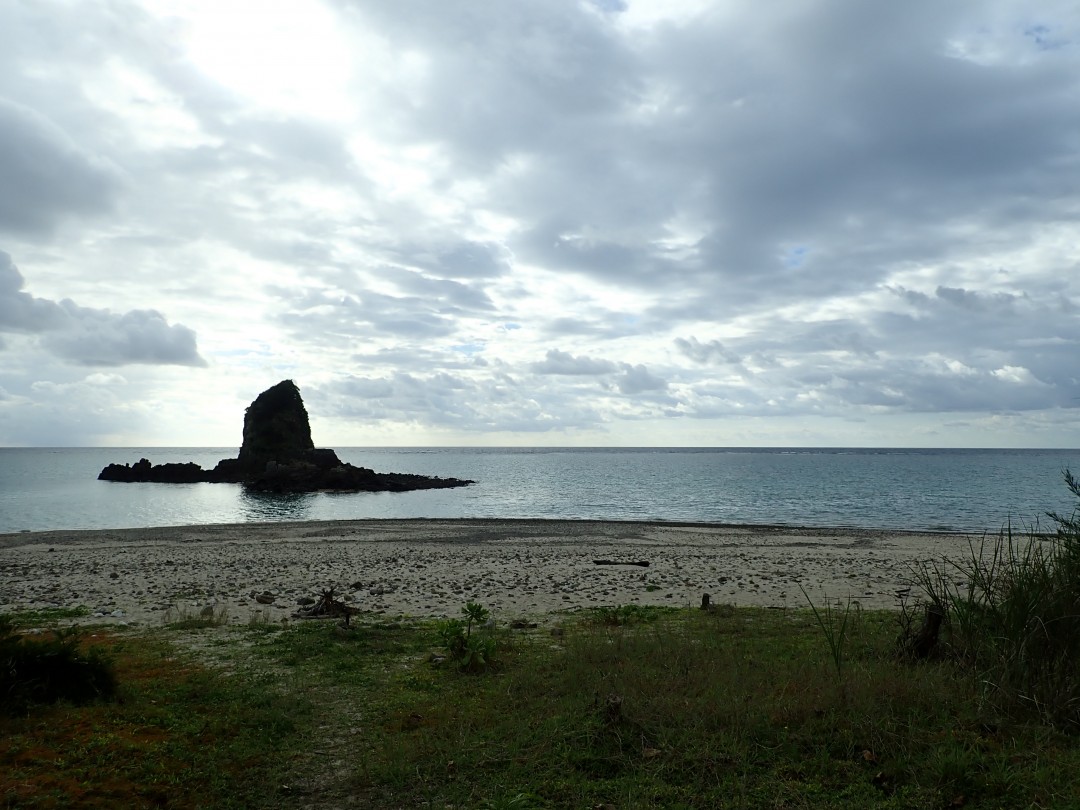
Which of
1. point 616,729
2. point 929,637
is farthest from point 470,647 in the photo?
point 929,637

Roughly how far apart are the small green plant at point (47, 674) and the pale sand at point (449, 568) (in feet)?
22.1

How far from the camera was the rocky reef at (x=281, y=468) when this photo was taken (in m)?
94.1

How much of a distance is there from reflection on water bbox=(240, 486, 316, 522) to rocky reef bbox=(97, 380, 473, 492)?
660 centimetres

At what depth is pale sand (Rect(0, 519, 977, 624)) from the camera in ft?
57.2

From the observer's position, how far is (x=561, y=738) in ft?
23.1

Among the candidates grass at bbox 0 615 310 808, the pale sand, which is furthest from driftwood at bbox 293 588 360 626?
grass at bbox 0 615 310 808

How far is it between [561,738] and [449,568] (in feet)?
57.4

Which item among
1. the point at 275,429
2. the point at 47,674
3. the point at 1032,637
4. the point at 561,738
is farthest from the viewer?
the point at 275,429

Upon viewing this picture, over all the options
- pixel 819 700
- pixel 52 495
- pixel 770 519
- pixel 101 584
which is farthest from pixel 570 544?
pixel 52 495

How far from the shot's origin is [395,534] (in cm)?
3853

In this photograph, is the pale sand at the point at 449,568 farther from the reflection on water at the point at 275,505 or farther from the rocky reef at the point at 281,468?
the rocky reef at the point at 281,468

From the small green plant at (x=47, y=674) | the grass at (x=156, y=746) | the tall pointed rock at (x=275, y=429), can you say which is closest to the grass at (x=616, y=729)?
the grass at (x=156, y=746)

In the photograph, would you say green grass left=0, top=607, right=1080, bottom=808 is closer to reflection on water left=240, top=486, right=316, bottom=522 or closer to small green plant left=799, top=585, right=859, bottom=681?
small green plant left=799, top=585, right=859, bottom=681

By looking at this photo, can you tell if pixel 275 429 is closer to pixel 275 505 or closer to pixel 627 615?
pixel 275 505
